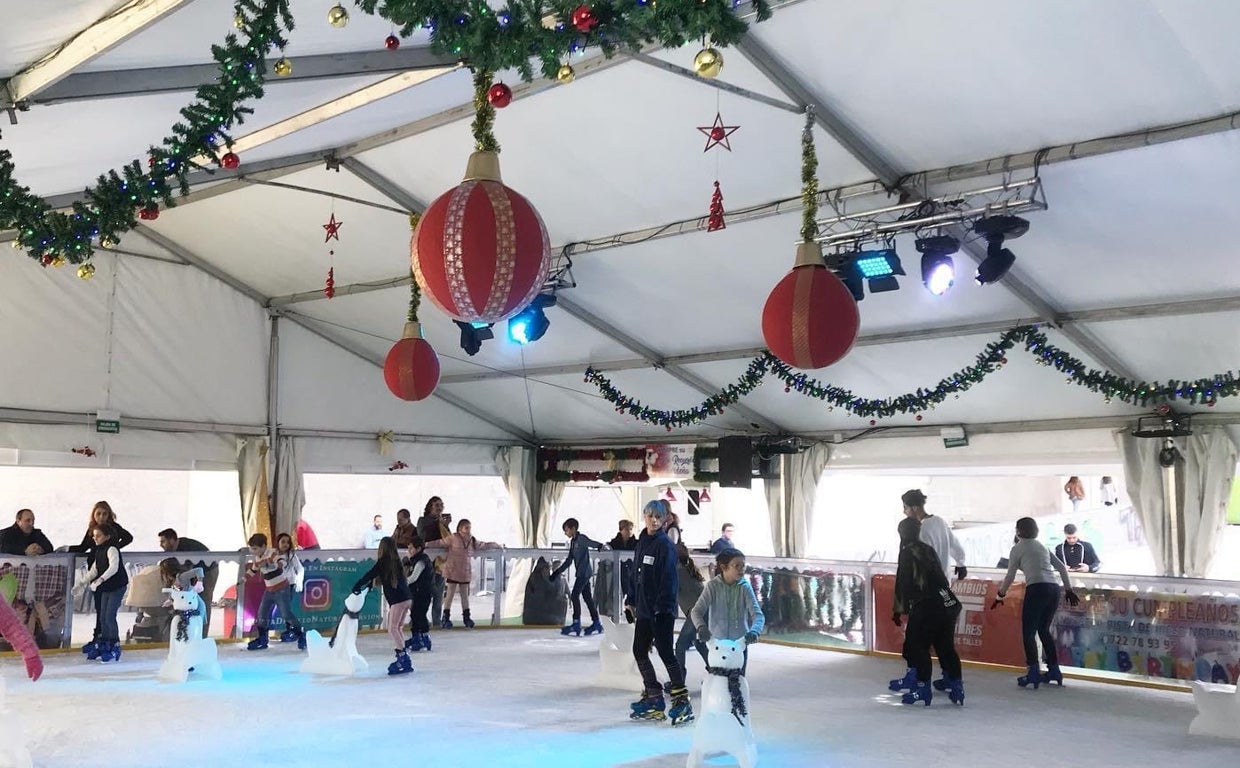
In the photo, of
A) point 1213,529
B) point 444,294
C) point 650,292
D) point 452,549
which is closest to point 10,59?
point 444,294

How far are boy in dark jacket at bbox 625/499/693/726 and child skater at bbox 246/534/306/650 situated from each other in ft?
14.0

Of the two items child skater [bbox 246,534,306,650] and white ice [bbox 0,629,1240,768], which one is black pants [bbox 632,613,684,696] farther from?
child skater [bbox 246,534,306,650]

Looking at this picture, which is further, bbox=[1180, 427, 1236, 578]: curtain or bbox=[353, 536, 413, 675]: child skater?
bbox=[1180, 427, 1236, 578]: curtain

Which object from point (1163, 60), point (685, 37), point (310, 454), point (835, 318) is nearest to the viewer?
point (685, 37)

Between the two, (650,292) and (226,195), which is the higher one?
(226,195)

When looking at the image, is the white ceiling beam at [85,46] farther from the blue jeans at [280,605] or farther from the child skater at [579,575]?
the child skater at [579,575]

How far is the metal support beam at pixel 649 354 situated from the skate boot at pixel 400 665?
13.7 feet

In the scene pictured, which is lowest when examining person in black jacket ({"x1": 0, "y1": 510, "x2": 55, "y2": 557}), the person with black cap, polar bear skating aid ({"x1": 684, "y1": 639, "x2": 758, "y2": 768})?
polar bear skating aid ({"x1": 684, "y1": 639, "x2": 758, "y2": 768})

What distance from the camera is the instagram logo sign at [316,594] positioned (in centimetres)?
970

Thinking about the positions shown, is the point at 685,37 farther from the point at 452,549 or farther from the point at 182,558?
the point at 452,549

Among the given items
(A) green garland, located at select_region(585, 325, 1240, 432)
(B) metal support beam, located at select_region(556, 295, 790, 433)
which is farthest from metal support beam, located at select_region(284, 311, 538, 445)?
(B) metal support beam, located at select_region(556, 295, 790, 433)

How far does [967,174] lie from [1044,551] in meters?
2.82

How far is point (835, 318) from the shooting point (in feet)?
12.5

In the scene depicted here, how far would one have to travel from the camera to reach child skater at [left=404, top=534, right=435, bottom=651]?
8516 mm
